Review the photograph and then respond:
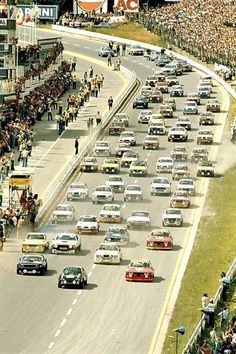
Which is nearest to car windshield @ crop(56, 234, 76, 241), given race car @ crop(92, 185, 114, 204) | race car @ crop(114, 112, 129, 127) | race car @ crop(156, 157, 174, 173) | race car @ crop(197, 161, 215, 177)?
race car @ crop(92, 185, 114, 204)

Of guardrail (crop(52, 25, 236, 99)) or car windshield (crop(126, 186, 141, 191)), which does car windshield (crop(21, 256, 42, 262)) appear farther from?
guardrail (crop(52, 25, 236, 99))

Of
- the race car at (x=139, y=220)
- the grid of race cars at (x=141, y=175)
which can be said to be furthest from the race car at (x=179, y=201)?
the race car at (x=139, y=220)

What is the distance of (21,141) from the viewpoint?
362ft

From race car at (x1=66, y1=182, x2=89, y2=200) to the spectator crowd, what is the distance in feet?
169

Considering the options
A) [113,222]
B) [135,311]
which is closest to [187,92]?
[113,222]

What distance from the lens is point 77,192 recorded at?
97875 millimetres

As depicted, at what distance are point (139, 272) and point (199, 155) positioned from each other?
112ft

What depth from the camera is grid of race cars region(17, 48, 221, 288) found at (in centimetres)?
8281

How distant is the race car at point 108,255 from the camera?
81.4 m

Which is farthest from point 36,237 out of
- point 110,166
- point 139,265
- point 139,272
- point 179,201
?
point 110,166

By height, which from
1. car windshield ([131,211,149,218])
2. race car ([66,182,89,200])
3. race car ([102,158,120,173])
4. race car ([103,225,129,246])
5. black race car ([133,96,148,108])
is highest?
race car ([103,225,129,246])

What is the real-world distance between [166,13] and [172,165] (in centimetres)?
7243

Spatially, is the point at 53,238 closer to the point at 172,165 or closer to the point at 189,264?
the point at 189,264

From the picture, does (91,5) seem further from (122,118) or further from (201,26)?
(122,118)
